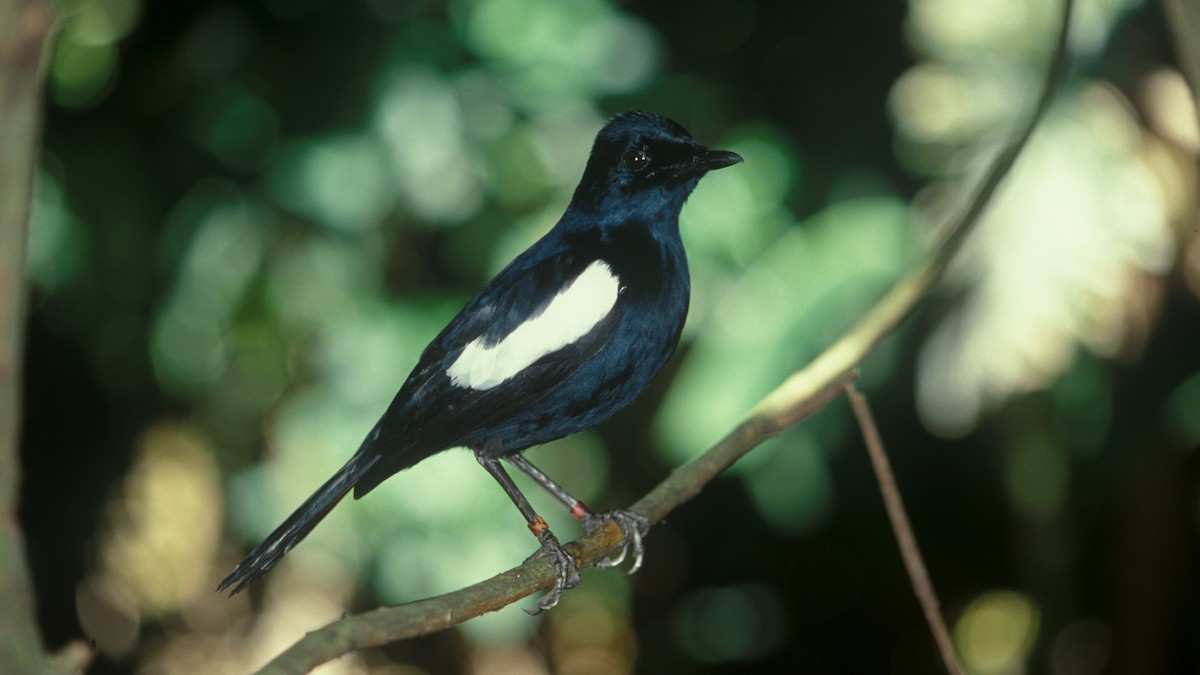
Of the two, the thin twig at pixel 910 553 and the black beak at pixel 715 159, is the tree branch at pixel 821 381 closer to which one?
the thin twig at pixel 910 553

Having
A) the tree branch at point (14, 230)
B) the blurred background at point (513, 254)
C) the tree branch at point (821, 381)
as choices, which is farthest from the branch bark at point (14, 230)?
the blurred background at point (513, 254)

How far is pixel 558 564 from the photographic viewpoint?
188cm

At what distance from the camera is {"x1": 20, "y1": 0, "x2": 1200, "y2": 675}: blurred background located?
9.22 feet

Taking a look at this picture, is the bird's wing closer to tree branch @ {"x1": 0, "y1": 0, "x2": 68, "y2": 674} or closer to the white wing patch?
the white wing patch

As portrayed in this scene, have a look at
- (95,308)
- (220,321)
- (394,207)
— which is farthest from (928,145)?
(95,308)

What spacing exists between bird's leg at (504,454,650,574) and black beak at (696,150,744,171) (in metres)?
0.67

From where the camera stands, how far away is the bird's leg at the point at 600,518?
6.86 ft

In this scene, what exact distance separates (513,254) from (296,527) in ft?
4.36

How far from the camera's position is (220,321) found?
3.06 meters

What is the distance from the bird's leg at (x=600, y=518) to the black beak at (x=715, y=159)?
A: 0.67 meters

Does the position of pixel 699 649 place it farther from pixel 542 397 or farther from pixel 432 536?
pixel 542 397

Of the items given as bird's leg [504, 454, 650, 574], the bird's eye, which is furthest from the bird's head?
bird's leg [504, 454, 650, 574]

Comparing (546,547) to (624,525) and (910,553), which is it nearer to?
(624,525)

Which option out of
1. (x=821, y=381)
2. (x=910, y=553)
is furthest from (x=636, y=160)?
(x=910, y=553)
